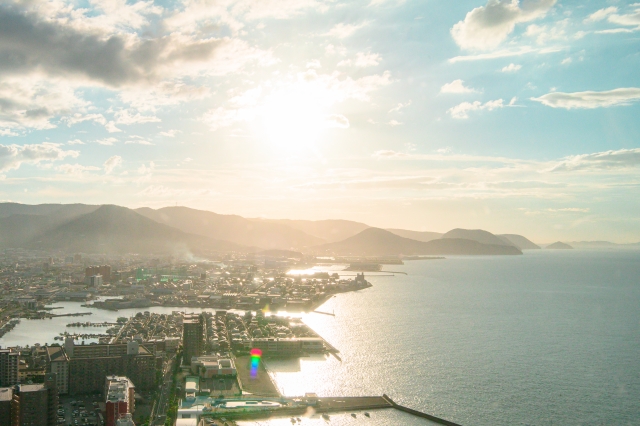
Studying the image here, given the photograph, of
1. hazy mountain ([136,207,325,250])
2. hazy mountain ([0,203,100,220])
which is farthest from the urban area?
hazy mountain ([0,203,100,220])

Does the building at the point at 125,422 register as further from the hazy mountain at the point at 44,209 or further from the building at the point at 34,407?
the hazy mountain at the point at 44,209

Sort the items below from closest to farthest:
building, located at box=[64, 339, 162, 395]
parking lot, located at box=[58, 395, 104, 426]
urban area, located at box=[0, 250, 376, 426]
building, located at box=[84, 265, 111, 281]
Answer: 1. parking lot, located at box=[58, 395, 104, 426]
2. urban area, located at box=[0, 250, 376, 426]
3. building, located at box=[64, 339, 162, 395]
4. building, located at box=[84, 265, 111, 281]

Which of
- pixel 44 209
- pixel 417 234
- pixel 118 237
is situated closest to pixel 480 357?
pixel 118 237

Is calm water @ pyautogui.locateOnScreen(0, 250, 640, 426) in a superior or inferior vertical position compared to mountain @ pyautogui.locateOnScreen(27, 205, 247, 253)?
inferior

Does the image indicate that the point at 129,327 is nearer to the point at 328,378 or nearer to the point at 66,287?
the point at 328,378

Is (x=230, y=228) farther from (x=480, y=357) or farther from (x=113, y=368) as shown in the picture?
(x=113, y=368)

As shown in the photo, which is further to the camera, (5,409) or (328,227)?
(328,227)

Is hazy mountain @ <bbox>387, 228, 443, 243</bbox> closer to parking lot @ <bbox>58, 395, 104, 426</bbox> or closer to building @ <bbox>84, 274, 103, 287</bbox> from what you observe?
building @ <bbox>84, 274, 103, 287</bbox>
